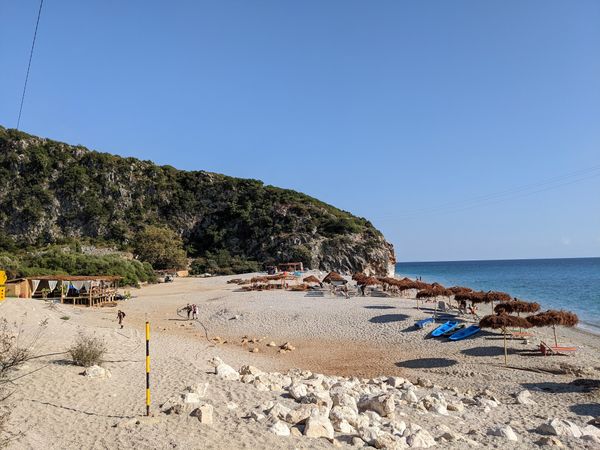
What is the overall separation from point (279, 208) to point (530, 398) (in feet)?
229

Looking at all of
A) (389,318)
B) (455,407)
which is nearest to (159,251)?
(389,318)

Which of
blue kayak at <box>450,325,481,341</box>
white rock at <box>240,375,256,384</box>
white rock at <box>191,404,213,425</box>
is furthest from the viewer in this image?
blue kayak at <box>450,325,481,341</box>

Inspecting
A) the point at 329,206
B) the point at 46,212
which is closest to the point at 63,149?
the point at 46,212

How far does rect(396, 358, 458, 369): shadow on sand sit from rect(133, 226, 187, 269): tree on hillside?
162 ft

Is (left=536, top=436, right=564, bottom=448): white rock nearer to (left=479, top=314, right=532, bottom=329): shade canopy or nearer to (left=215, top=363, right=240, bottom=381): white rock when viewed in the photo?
(left=215, top=363, right=240, bottom=381): white rock

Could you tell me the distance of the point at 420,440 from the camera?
24.5 ft

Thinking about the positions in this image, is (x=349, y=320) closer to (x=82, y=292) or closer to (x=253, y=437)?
(x=253, y=437)

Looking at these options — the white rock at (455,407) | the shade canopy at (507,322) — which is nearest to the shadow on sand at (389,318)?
the shade canopy at (507,322)

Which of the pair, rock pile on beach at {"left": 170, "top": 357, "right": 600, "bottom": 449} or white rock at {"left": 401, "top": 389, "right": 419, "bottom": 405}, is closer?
rock pile on beach at {"left": 170, "top": 357, "right": 600, "bottom": 449}

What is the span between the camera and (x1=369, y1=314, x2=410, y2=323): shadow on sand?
22.3 metres

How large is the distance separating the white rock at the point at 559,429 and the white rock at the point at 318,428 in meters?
4.50

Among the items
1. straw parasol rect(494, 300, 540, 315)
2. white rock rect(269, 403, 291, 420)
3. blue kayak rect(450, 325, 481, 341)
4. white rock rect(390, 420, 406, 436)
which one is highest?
straw parasol rect(494, 300, 540, 315)

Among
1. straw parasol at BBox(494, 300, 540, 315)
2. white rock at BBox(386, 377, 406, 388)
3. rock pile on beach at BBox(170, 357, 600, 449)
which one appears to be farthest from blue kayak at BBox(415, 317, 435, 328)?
rock pile on beach at BBox(170, 357, 600, 449)

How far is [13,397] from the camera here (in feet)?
27.6
